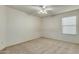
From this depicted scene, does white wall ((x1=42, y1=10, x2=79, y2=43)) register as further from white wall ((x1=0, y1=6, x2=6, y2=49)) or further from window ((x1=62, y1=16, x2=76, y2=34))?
white wall ((x1=0, y1=6, x2=6, y2=49))

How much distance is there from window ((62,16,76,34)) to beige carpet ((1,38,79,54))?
28 centimetres

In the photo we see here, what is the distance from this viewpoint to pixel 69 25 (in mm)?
2020

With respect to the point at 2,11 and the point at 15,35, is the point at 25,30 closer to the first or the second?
the point at 15,35

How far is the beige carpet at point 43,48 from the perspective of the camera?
2.00m

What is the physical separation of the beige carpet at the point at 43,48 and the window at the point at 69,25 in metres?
0.28

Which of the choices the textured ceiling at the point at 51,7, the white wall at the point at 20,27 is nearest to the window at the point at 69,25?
the textured ceiling at the point at 51,7

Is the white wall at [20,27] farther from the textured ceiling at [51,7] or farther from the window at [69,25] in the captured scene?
the window at [69,25]

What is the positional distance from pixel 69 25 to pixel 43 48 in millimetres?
771

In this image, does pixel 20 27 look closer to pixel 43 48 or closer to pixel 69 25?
pixel 43 48

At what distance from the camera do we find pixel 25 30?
2.05m

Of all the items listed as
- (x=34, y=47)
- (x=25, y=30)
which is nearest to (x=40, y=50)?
(x=34, y=47)

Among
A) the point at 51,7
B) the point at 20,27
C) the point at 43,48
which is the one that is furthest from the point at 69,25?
the point at 20,27
